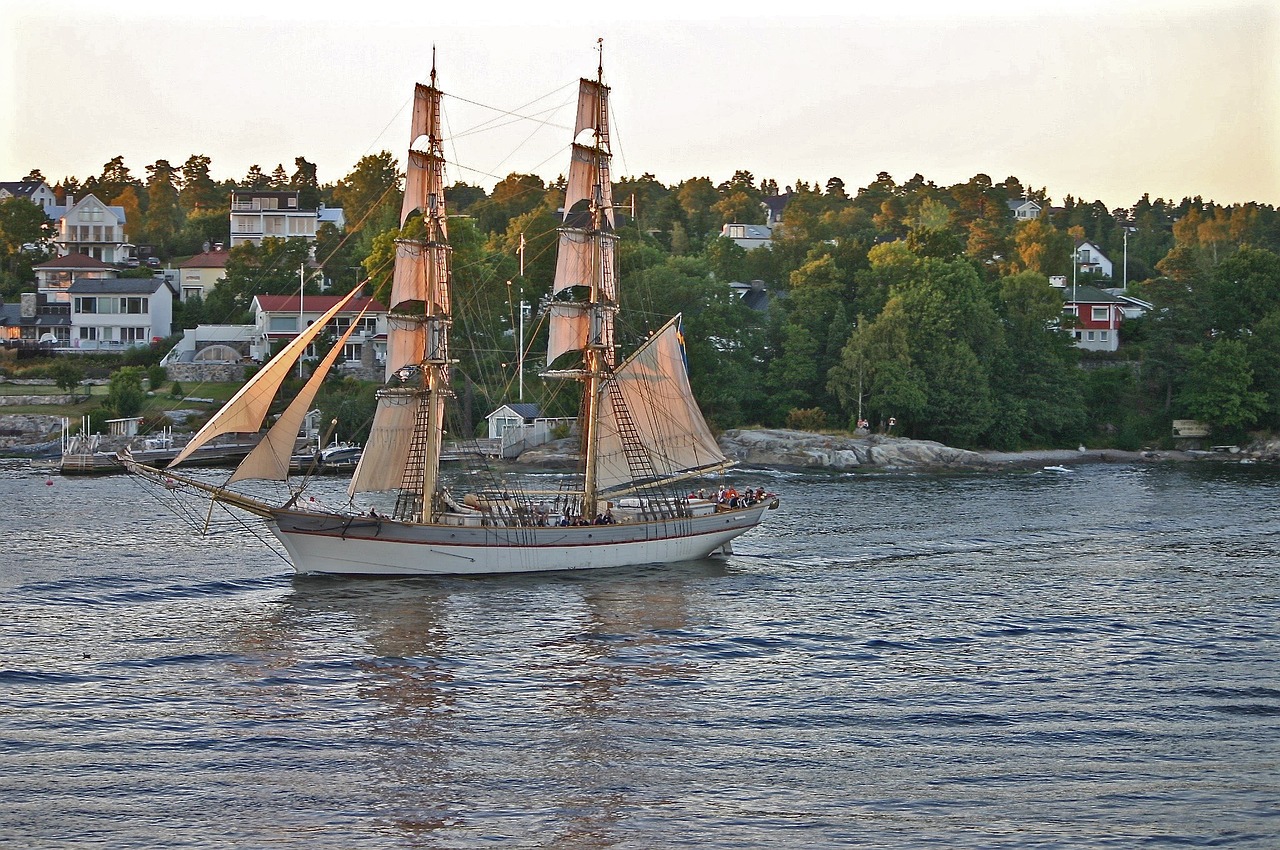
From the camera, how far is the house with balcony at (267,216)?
15238 cm

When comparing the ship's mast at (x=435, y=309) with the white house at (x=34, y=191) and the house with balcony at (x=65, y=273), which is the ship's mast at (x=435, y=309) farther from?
the white house at (x=34, y=191)

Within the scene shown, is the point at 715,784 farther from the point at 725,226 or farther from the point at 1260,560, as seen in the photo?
the point at 725,226

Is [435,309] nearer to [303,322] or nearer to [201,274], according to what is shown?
[303,322]

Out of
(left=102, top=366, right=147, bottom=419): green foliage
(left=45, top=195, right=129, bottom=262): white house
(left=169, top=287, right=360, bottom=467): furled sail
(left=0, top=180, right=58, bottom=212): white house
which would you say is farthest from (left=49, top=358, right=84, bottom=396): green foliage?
(left=0, top=180, right=58, bottom=212): white house

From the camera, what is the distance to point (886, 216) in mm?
191375

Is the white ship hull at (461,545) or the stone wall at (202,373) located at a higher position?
the stone wall at (202,373)

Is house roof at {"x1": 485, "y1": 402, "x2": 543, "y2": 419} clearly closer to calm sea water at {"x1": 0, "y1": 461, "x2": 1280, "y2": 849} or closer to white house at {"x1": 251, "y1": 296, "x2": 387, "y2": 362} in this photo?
white house at {"x1": 251, "y1": 296, "x2": 387, "y2": 362}

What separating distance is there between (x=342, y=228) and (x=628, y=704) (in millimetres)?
128660

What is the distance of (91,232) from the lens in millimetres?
152250

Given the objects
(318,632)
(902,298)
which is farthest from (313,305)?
(318,632)

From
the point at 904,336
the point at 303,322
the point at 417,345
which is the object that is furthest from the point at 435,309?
the point at 303,322

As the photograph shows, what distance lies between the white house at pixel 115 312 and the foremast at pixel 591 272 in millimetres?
73344

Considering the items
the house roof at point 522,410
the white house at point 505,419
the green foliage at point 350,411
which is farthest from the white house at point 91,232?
the white house at point 505,419

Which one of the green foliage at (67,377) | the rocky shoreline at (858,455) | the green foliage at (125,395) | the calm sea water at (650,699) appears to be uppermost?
the green foliage at (67,377)
